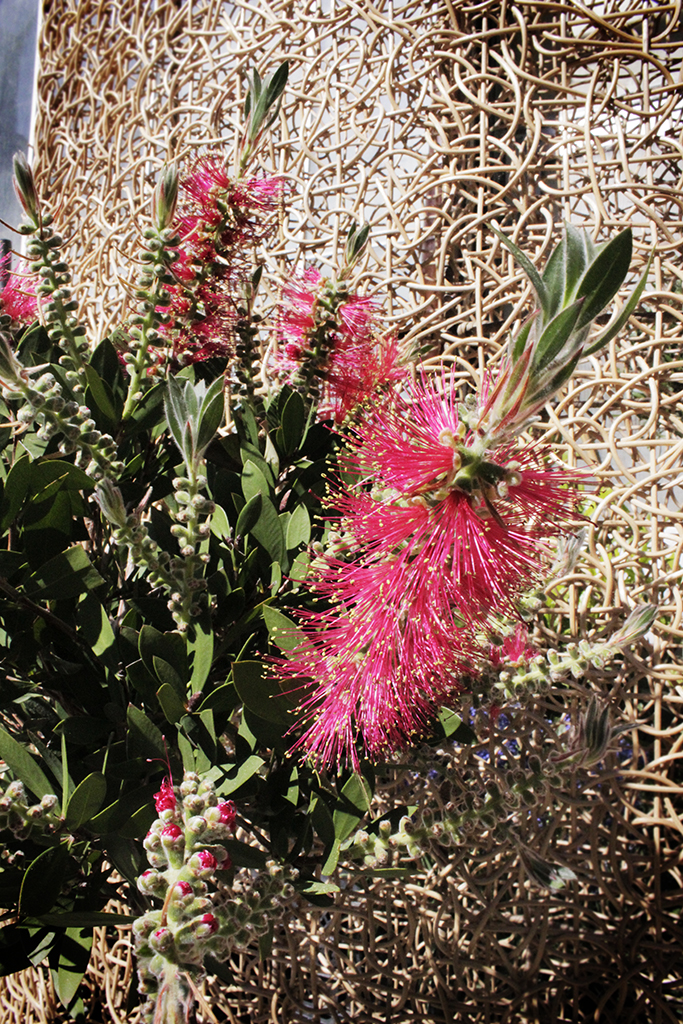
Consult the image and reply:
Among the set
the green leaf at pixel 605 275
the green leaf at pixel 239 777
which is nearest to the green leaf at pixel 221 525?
the green leaf at pixel 239 777

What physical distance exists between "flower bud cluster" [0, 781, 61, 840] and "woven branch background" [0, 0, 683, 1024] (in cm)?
25

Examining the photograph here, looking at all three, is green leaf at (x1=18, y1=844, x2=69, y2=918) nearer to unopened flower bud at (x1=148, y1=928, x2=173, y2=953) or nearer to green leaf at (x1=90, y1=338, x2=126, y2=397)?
unopened flower bud at (x1=148, y1=928, x2=173, y2=953)

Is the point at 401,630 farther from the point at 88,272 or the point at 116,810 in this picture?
the point at 88,272

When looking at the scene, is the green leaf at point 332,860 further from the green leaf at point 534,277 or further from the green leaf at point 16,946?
the green leaf at point 534,277

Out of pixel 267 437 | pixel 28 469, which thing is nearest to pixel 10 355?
pixel 28 469

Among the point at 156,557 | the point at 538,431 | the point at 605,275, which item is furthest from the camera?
the point at 538,431

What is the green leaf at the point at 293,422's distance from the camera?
376 millimetres

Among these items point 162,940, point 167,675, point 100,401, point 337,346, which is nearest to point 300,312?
point 337,346

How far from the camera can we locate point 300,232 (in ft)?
2.16

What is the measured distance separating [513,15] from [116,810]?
0.67 metres

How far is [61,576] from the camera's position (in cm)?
30

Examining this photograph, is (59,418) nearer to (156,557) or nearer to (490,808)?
(156,557)

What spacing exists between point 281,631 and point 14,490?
0.14 meters

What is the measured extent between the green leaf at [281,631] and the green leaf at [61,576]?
90 mm
